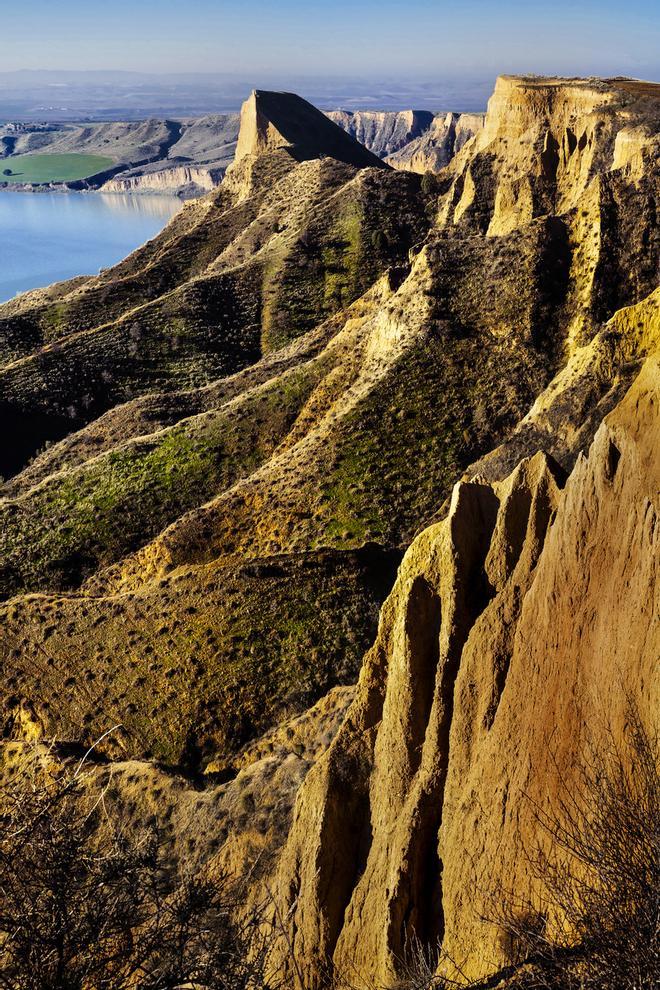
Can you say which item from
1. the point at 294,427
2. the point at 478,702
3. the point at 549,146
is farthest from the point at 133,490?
the point at 549,146

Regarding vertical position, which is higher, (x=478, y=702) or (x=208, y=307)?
(x=208, y=307)

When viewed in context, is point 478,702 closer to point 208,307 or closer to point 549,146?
point 549,146

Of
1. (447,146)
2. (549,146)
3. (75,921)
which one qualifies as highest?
(447,146)

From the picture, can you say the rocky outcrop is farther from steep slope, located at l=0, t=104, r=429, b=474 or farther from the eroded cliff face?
the eroded cliff face

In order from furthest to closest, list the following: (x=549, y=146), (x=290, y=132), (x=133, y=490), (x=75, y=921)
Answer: (x=290, y=132), (x=549, y=146), (x=133, y=490), (x=75, y=921)

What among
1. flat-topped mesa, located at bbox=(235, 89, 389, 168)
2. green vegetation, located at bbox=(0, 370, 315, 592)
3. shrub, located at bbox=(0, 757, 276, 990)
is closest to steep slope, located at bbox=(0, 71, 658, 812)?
green vegetation, located at bbox=(0, 370, 315, 592)

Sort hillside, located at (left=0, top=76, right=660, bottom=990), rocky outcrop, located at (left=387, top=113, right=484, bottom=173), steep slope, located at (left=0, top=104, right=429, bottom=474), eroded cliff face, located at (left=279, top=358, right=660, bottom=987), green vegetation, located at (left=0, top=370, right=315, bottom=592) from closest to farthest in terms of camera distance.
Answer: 1. eroded cliff face, located at (left=279, top=358, right=660, bottom=987)
2. hillside, located at (left=0, top=76, right=660, bottom=990)
3. green vegetation, located at (left=0, top=370, right=315, bottom=592)
4. steep slope, located at (left=0, top=104, right=429, bottom=474)
5. rocky outcrop, located at (left=387, top=113, right=484, bottom=173)

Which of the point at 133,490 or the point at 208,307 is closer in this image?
the point at 133,490
